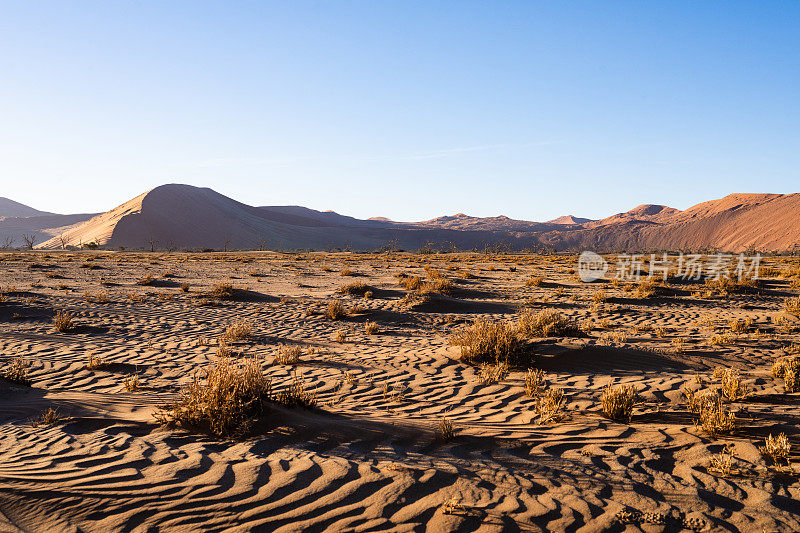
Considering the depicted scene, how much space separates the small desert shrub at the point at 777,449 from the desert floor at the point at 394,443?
0.06 meters

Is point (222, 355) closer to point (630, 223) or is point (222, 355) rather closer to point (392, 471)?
point (392, 471)

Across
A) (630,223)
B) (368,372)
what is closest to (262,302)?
(368,372)

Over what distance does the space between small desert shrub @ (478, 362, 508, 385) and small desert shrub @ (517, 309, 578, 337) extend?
2572 millimetres

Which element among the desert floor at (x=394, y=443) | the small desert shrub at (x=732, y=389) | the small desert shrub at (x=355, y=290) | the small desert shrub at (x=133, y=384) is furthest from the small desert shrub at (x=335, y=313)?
the small desert shrub at (x=732, y=389)

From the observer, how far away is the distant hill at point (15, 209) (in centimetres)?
18275

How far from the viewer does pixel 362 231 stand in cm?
11512

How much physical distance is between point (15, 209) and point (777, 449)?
810ft

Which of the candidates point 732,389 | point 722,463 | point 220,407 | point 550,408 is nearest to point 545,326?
point 732,389

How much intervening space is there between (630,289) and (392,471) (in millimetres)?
17335

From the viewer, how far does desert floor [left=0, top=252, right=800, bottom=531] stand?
122 inches

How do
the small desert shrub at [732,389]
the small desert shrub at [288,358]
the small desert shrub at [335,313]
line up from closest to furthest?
1. the small desert shrub at [732,389]
2. the small desert shrub at [288,358]
3. the small desert shrub at [335,313]

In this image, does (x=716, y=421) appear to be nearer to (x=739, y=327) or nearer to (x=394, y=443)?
(x=394, y=443)

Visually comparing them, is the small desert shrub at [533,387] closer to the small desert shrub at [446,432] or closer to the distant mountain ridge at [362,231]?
the small desert shrub at [446,432]

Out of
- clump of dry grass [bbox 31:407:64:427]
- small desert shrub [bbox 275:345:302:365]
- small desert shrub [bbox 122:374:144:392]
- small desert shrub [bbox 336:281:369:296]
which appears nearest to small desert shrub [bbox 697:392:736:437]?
small desert shrub [bbox 275:345:302:365]
